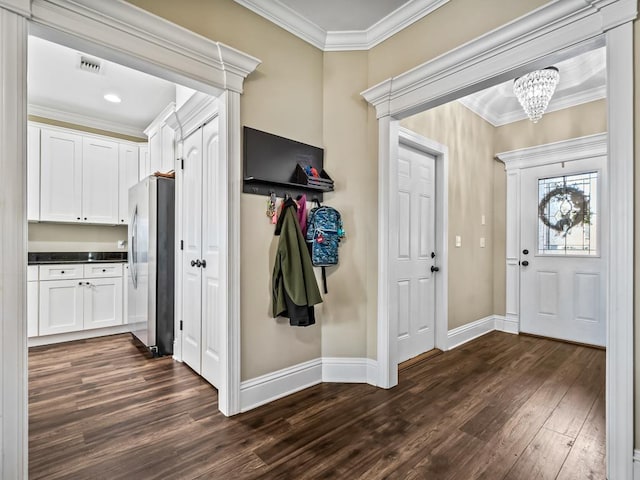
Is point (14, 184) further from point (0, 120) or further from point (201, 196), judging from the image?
point (201, 196)

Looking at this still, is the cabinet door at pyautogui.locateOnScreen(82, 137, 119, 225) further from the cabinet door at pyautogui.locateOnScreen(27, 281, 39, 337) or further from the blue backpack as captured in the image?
the blue backpack

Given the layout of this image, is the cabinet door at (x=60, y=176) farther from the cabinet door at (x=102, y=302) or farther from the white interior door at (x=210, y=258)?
the white interior door at (x=210, y=258)

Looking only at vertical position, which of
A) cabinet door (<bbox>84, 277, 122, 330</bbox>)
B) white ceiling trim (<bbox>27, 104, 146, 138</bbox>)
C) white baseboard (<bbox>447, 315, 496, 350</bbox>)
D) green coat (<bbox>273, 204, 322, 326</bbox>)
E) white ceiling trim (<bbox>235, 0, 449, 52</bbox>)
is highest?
white ceiling trim (<bbox>235, 0, 449, 52</bbox>)

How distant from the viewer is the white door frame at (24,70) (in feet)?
4.46

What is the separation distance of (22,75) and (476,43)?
229 centimetres

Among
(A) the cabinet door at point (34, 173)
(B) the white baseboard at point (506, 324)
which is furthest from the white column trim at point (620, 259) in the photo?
(A) the cabinet door at point (34, 173)

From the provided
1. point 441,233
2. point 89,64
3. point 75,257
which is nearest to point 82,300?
point 75,257

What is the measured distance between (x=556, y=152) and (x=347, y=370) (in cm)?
345

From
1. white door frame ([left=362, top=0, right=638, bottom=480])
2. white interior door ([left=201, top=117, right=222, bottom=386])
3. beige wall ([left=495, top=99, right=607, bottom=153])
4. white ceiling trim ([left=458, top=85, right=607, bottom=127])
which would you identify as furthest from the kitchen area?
beige wall ([left=495, top=99, right=607, bottom=153])

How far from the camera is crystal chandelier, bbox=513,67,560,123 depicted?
284 cm

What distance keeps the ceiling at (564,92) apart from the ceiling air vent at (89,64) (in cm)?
362

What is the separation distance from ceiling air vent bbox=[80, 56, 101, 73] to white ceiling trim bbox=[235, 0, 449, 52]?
171 cm

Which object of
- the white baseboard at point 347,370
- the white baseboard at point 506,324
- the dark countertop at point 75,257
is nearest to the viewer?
the white baseboard at point 347,370

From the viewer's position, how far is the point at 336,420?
1990mm
